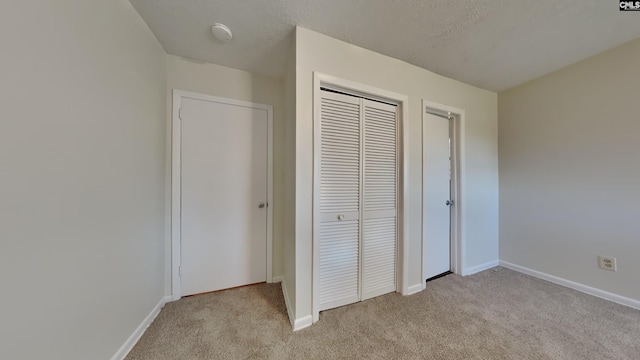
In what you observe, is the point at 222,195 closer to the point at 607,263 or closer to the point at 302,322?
the point at 302,322

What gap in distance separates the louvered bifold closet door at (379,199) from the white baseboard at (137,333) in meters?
1.70

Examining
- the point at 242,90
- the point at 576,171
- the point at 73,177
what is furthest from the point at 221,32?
the point at 576,171

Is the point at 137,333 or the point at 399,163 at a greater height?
the point at 399,163

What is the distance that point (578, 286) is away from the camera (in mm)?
2000

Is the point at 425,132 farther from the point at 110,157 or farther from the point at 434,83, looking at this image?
the point at 110,157

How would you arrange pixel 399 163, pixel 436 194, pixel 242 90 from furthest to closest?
1. pixel 436 194
2. pixel 242 90
3. pixel 399 163

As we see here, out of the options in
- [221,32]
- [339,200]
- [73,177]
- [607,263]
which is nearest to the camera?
[73,177]

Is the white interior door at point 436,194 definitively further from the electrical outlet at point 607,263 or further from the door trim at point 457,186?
the electrical outlet at point 607,263

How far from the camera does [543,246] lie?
225cm

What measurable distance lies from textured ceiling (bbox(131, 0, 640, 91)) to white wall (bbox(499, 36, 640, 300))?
311mm

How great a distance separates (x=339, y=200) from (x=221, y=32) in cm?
159

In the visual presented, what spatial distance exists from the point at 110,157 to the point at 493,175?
374cm

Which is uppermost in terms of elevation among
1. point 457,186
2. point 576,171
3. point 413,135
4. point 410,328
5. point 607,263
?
point 413,135

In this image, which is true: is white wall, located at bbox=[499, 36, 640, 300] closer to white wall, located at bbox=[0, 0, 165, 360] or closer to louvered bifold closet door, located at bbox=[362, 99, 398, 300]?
louvered bifold closet door, located at bbox=[362, 99, 398, 300]
